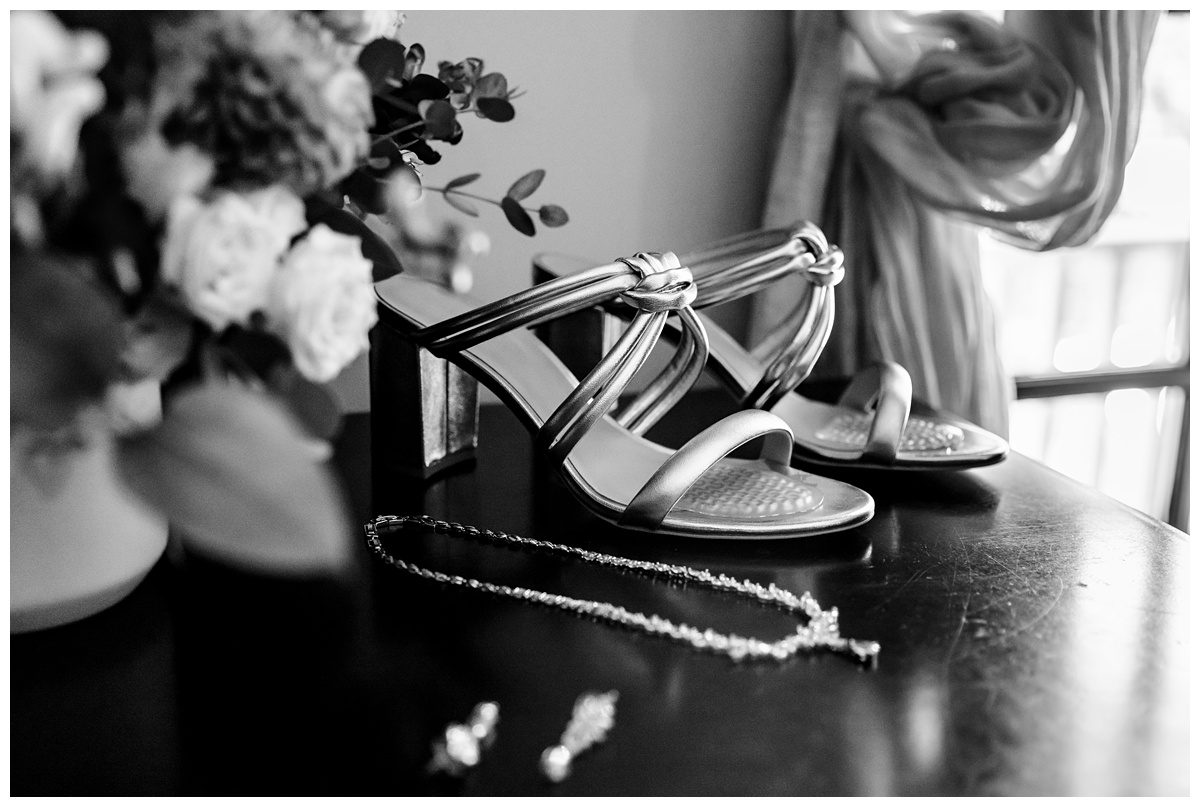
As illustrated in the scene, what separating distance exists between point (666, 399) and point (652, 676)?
33 cm

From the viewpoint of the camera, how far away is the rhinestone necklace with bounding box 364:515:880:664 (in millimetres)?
540

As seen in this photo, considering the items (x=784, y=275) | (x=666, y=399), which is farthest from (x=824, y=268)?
(x=666, y=399)

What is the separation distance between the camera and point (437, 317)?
810 mm

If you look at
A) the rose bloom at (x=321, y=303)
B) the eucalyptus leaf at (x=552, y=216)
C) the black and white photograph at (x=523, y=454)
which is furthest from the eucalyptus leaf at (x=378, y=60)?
the eucalyptus leaf at (x=552, y=216)

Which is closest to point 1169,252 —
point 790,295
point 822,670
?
point 790,295

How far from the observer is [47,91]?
0.39 meters

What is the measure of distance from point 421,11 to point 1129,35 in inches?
29.3

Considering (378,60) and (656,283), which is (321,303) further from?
(656,283)

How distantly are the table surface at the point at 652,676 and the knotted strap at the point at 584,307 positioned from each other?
0.09 meters

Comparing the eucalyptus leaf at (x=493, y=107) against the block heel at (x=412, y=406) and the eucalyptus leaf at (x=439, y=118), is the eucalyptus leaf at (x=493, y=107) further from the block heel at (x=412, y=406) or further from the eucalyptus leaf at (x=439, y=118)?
the block heel at (x=412, y=406)

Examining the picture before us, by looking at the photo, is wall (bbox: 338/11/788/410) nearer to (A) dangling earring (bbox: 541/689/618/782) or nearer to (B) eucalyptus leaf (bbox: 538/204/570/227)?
(B) eucalyptus leaf (bbox: 538/204/570/227)

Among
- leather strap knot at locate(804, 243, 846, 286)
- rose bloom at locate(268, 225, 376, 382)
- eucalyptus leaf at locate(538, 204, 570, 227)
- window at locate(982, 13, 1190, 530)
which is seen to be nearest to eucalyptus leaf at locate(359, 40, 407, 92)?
rose bloom at locate(268, 225, 376, 382)

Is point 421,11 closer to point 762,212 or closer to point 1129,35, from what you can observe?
point 762,212

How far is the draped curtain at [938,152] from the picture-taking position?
3.51ft
